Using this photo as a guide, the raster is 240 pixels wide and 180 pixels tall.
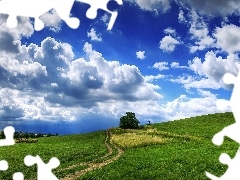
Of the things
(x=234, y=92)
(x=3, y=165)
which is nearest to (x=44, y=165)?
(x=3, y=165)

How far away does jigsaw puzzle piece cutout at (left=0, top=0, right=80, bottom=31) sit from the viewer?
245 inches

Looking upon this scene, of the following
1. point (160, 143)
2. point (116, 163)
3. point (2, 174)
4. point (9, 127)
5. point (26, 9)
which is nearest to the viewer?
point (9, 127)

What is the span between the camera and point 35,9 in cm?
637

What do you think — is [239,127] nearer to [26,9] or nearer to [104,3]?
[104,3]

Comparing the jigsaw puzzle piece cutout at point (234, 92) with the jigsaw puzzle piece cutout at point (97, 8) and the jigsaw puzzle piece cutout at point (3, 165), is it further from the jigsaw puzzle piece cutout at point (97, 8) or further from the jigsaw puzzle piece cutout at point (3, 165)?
the jigsaw puzzle piece cutout at point (3, 165)

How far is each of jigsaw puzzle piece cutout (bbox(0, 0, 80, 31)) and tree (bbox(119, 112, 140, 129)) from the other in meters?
79.0

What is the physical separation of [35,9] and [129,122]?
79.7 m

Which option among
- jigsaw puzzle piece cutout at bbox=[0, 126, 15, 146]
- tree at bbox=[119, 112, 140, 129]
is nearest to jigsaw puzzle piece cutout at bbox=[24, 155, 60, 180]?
jigsaw puzzle piece cutout at bbox=[0, 126, 15, 146]

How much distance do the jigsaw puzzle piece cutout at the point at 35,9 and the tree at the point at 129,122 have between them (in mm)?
79032

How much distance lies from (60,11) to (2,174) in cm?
2489

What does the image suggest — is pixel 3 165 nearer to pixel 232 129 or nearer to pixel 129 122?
pixel 232 129

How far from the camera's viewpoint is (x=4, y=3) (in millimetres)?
6480

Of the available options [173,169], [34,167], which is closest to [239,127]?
[173,169]

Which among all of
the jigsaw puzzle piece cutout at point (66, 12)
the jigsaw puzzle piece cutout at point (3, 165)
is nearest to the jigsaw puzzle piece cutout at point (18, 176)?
the jigsaw puzzle piece cutout at point (3, 165)
